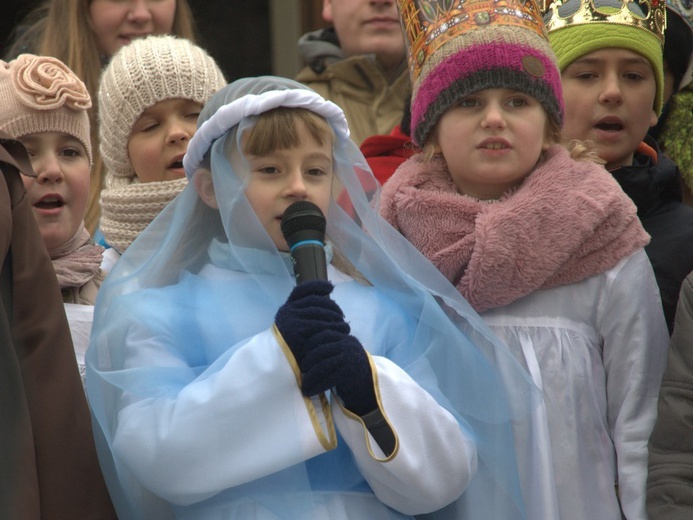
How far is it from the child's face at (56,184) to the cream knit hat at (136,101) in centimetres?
20

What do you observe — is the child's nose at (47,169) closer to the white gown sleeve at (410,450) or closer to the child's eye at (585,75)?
the white gown sleeve at (410,450)

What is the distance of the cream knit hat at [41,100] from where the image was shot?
407 cm

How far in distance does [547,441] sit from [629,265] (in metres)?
0.56

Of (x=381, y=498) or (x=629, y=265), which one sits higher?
(x=629, y=265)

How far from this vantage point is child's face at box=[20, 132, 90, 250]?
4066 mm

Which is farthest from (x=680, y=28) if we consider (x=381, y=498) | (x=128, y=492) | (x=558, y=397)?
(x=128, y=492)

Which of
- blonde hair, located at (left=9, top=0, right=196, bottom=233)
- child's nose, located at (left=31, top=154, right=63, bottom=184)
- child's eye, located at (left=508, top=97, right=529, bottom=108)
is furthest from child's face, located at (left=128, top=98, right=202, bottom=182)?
child's eye, located at (left=508, top=97, right=529, bottom=108)

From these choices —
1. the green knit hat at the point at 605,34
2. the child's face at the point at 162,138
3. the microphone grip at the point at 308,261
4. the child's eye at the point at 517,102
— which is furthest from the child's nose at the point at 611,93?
the microphone grip at the point at 308,261

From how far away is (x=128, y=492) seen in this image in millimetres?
3441

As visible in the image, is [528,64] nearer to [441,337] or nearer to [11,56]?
[441,337]

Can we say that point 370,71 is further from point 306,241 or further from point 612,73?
point 306,241

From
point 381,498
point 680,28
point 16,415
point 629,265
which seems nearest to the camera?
point 16,415

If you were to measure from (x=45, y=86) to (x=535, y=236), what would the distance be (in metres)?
1.55

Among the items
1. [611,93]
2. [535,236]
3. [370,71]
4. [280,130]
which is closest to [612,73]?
[611,93]
